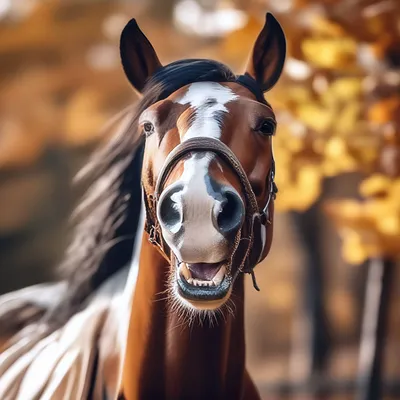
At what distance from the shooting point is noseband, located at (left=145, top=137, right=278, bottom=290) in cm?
40

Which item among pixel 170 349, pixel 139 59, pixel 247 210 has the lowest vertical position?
pixel 170 349

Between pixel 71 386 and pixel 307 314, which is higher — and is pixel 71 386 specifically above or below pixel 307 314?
below

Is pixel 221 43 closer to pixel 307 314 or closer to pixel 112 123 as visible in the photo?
pixel 112 123

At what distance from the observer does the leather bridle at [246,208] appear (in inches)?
15.7

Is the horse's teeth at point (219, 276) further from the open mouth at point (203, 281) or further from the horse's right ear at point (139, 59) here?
the horse's right ear at point (139, 59)

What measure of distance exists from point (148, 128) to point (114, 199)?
0.27 feet

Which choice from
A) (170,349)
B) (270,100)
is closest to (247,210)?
(170,349)

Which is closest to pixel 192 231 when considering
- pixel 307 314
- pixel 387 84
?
pixel 387 84

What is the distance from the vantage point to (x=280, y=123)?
75cm

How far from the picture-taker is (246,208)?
1.34 feet

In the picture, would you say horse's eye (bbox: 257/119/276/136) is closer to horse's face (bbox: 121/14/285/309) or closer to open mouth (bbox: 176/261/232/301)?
horse's face (bbox: 121/14/285/309)

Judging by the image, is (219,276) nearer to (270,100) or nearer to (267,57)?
(267,57)

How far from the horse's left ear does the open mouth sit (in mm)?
159

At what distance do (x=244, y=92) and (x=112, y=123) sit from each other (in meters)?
0.15
